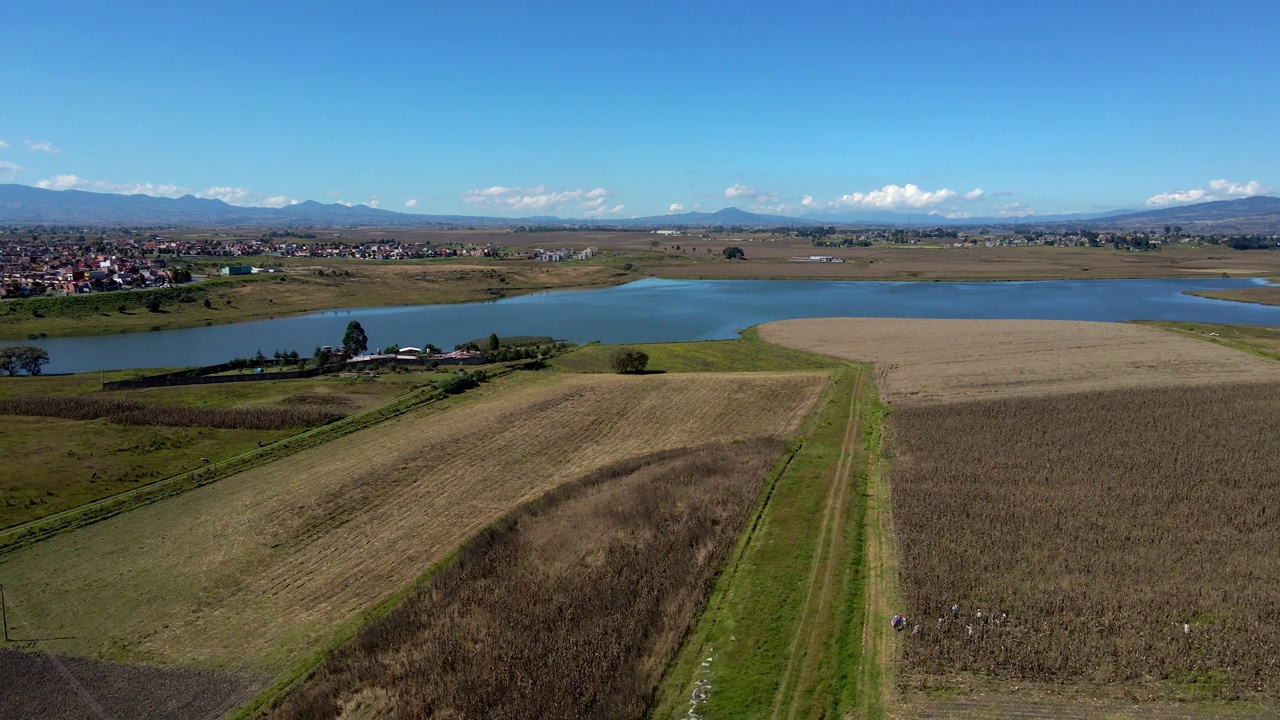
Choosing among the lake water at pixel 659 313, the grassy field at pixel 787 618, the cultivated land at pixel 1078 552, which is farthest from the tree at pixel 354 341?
the grassy field at pixel 787 618

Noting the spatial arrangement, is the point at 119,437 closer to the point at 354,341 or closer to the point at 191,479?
the point at 191,479

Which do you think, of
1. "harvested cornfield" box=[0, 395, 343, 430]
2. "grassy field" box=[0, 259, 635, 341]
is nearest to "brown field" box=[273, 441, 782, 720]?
"harvested cornfield" box=[0, 395, 343, 430]

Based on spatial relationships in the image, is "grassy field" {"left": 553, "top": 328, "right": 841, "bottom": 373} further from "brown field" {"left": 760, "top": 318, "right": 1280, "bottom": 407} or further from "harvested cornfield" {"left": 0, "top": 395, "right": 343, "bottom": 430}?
"harvested cornfield" {"left": 0, "top": 395, "right": 343, "bottom": 430}

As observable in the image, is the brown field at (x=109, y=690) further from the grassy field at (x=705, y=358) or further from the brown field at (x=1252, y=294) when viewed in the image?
the brown field at (x=1252, y=294)

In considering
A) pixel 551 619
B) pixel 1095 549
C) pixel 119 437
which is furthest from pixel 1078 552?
pixel 119 437

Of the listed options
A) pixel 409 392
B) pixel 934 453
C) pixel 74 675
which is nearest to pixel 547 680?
pixel 74 675

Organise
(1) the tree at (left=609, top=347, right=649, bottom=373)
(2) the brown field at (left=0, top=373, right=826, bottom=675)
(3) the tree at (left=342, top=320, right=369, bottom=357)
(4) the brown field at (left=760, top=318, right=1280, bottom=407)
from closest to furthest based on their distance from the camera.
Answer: (2) the brown field at (left=0, top=373, right=826, bottom=675), (4) the brown field at (left=760, top=318, right=1280, bottom=407), (1) the tree at (left=609, top=347, right=649, bottom=373), (3) the tree at (left=342, top=320, right=369, bottom=357)
